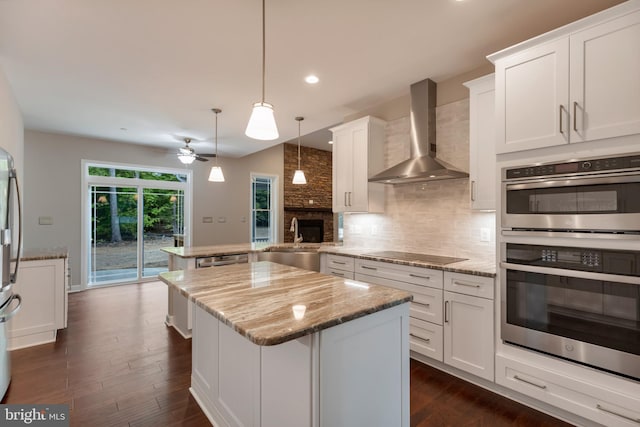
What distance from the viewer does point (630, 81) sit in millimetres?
1591

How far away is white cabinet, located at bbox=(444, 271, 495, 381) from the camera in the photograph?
215 centimetres

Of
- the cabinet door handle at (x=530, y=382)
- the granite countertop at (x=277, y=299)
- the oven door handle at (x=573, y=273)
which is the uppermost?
the oven door handle at (x=573, y=273)

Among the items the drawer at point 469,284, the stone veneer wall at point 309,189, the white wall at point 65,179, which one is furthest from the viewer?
the stone veneer wall at point 309,189

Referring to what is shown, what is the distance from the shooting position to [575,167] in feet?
5.79

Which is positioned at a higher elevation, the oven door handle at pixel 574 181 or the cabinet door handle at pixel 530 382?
the oven door handle at pixel 574 181

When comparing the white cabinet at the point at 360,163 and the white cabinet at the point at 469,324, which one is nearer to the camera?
the white cabinet at the point at 469,324

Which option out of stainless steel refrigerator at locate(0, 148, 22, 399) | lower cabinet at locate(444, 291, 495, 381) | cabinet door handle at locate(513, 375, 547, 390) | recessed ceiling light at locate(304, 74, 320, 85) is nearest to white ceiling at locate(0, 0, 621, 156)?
recessed ceiling light at locate(304, 74, 320, 85)

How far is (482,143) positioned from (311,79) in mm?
1704

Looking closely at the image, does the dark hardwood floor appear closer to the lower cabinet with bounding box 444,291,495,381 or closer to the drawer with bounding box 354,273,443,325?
the lower cabinet with bounding box 444,291,495,381

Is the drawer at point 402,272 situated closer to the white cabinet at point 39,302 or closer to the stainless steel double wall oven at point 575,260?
the stainless steel double wall oven at point 575,260

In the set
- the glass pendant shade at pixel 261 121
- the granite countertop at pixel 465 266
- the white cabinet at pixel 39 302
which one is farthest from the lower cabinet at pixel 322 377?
the white cabinet at pixel 39 302

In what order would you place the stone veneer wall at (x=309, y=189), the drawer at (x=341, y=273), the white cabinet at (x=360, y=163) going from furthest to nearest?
the stone veneer wall at (x=309, y=189)
the white cabinet at (x=360, y=163)
the drawer at (x=341, y=273)

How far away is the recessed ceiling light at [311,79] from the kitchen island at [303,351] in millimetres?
2040

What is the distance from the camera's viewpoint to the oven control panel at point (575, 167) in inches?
62.9
